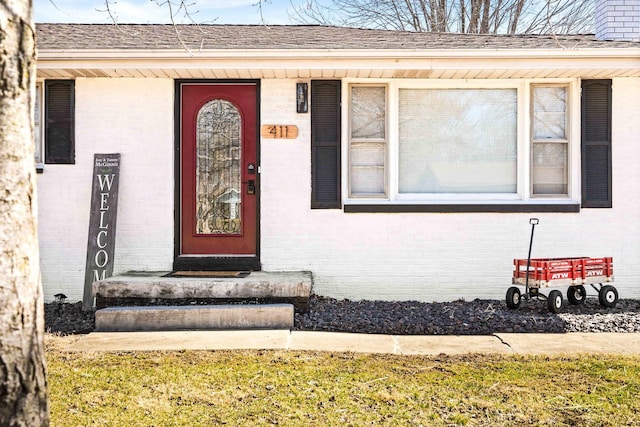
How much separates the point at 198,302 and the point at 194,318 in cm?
54

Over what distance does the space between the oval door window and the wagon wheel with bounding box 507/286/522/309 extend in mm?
3193

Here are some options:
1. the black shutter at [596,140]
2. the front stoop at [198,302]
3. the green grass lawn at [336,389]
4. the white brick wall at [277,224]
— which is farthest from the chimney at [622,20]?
the front stoop at [198,302]

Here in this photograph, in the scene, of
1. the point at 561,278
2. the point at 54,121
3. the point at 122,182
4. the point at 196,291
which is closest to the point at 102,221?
the point at 122,182

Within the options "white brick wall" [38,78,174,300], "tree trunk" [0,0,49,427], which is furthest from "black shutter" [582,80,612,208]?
"tree trunk" [0,0,49,427]

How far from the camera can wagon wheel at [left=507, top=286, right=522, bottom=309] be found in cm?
716

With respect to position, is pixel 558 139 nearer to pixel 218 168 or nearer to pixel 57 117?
pixel 218 168

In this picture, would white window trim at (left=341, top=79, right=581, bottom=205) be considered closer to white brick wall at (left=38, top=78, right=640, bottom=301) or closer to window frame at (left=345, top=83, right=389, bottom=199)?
window frame at (left=345, top=83, right=389, bottom=199)

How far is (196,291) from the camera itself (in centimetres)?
682

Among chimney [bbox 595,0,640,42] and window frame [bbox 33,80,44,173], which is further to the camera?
chimney [bbox 595,0,640,42]

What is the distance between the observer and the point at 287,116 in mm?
7863

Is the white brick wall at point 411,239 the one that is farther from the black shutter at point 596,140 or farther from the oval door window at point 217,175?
the oval door window at point 217,175

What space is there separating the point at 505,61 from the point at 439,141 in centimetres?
122

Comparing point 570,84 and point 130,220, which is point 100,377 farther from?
point 570,84

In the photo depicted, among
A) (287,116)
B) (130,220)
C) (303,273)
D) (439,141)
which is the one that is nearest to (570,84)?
(439,141)
